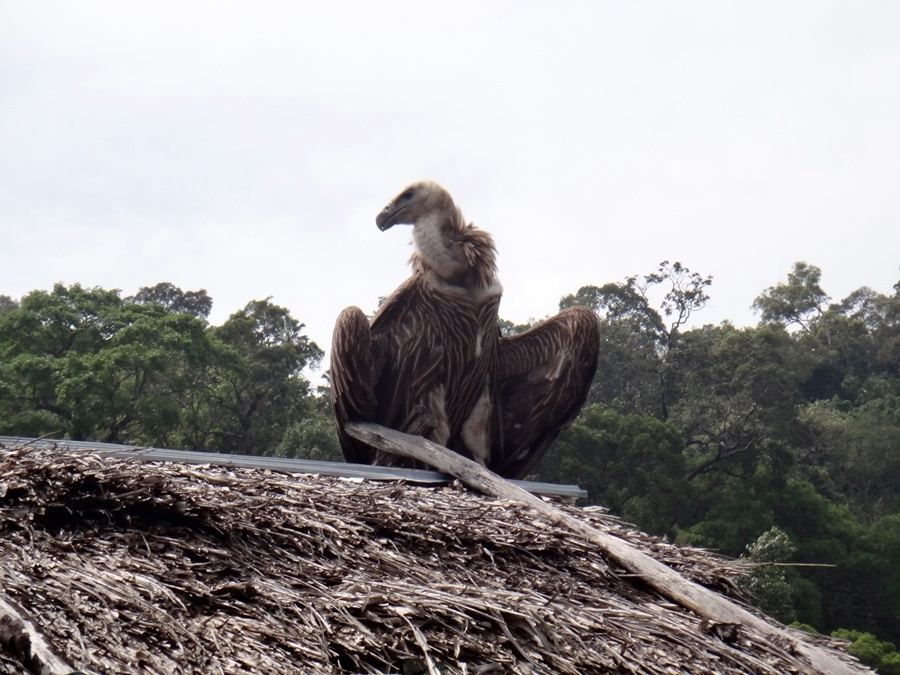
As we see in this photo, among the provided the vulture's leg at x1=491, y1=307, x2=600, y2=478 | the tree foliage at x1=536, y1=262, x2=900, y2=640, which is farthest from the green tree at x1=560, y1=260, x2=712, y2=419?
the vulture's leg at x1=491, y1=307, x2=600, y2=478

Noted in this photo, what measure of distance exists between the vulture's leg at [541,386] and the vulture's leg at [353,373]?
0.79 m

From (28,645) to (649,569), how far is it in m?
2.80

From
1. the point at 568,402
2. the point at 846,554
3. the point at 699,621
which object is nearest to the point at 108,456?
the point at 699,621

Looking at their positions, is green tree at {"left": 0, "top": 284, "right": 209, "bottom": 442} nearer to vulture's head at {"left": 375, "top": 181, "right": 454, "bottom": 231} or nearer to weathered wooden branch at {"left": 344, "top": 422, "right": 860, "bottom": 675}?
vulture's head at {"left": 375, "top": 181, "right": 454, "bottom": 231}

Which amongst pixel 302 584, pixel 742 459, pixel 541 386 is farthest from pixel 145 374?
pixel 302 584

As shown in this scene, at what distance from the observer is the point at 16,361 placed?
24.4m

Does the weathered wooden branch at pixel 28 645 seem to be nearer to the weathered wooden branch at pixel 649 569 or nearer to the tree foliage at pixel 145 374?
the weathered wooden branch at pixel 649 569

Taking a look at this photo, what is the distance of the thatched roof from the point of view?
353cm

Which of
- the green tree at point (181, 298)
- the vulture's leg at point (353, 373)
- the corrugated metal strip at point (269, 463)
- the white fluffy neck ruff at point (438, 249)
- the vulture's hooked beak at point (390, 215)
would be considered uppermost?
the green tree at point (181, 298)

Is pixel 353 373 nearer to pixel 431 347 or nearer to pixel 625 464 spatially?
pixel 431 347

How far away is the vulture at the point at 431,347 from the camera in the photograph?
24.0ft

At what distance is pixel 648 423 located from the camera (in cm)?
2775

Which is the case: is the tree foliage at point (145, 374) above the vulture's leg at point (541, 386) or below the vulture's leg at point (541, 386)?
above

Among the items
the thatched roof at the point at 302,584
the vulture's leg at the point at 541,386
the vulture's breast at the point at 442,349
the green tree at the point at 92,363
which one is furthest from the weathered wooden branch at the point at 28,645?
the green tree at the point at 92,363
